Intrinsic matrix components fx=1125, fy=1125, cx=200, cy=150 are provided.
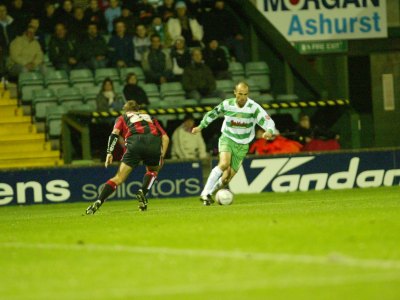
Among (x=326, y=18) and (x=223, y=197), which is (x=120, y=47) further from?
(x=223, y=197)

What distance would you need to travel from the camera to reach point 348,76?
27.6 meters

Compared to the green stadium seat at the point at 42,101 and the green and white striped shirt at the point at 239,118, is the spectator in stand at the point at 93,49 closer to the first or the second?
the green stadium seat at the point at 42,101

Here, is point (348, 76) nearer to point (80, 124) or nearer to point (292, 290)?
point (80, 124)

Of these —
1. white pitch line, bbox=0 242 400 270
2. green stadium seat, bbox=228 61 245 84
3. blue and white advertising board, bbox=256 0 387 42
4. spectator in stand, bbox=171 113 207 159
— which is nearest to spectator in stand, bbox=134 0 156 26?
green stadium seat, bbox=228 61 245 84

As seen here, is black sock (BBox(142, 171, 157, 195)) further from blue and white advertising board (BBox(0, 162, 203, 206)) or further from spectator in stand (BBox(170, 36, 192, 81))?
spectator in stand (BBox(170, 36, 192, 81))

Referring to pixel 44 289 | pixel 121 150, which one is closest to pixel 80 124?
pixel 121 150

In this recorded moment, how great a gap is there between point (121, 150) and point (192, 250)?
1274cm

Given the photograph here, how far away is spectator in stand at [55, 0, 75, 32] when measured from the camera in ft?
82.5

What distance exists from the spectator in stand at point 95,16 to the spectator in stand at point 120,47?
0.69 meters

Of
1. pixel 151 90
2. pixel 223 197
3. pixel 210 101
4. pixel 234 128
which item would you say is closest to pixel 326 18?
pixel 210 101

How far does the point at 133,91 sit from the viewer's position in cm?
2361

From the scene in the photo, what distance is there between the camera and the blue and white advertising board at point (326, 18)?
24203mm

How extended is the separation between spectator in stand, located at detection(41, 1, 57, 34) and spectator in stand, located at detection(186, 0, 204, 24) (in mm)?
3392

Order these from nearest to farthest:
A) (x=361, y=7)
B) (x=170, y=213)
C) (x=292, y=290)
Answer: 1. (x=292, y=290)
2. (x=170, y=213)
3. (x=361, y=7)
